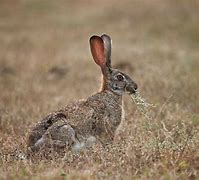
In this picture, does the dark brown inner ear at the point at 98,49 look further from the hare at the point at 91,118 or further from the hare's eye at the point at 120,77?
the hare's eye at the point at 120,77

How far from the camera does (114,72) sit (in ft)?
26.1

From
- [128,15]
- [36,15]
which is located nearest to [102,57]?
[128,15]

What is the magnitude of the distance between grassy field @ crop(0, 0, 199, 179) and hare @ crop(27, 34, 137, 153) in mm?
222

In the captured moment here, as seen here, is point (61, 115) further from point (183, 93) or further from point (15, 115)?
point (183, 93)

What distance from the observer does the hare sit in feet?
22.6

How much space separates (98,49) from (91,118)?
105cm

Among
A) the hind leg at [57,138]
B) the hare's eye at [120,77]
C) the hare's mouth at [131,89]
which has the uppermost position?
the hare's eye at [120,77]

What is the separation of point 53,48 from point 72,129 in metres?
11.8

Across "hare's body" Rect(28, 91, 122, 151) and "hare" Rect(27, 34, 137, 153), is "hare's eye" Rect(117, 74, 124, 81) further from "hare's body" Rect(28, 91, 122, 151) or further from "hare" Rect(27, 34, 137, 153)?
"hare's body" Rect(28, 91, 122, 151)

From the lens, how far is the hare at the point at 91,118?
6875 mm

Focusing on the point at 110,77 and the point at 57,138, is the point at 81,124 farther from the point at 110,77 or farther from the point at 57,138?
the point at 110,77

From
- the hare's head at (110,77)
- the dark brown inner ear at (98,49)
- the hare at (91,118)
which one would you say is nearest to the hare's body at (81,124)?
the hare at (91,118)

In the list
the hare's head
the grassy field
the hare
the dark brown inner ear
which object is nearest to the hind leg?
the hare

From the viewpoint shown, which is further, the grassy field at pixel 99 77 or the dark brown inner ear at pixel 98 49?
the dark brown inner ear at pixel 98 49
